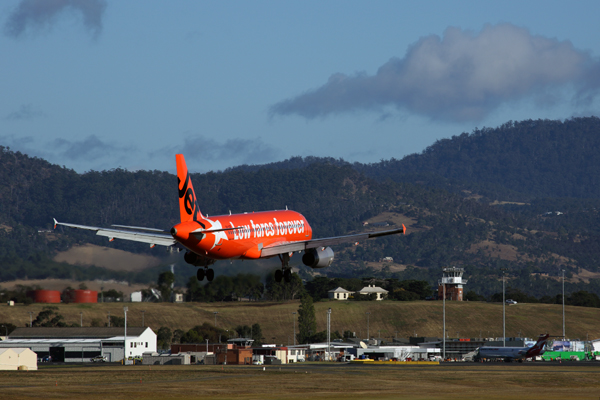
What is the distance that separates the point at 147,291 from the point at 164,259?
378 inches

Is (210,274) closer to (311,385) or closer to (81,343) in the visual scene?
(311,385)

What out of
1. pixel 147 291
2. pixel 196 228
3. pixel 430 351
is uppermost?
pixel 196 228

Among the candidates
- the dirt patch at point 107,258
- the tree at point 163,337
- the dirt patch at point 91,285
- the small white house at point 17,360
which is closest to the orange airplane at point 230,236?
the dirt patch at point 107,258

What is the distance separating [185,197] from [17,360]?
7416 centimetres

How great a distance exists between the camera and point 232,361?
144 m

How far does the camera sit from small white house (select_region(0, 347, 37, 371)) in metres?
118

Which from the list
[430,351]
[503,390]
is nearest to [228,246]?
[503,390]

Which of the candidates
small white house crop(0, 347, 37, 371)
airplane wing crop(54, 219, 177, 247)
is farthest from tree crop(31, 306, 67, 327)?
airplane wing crop(54, 219, 177, 247)

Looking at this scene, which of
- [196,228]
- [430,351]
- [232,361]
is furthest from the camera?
[430,351]

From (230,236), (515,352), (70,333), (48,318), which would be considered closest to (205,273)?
(230,236)

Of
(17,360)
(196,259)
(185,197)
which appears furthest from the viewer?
(17,360)

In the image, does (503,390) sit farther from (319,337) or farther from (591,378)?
(319,337)

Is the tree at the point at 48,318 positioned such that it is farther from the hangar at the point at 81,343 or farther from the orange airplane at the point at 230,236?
the orange airplane at the point at 230,236

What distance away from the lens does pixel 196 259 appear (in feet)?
198
